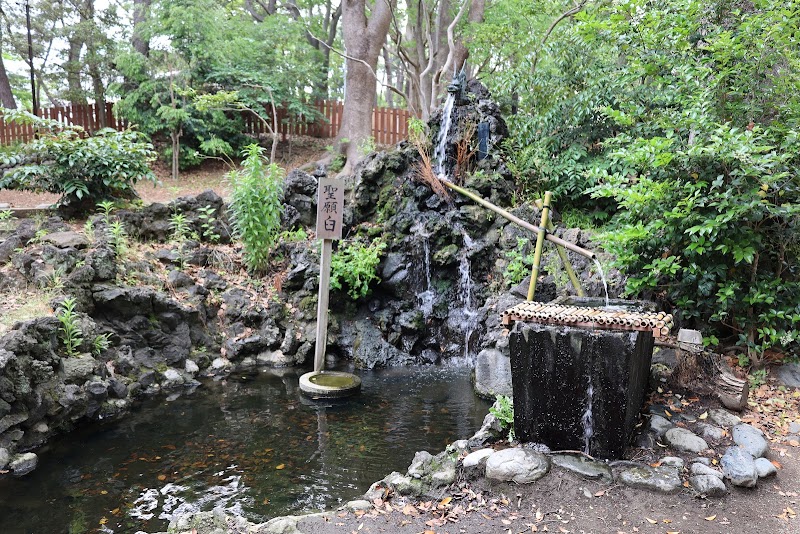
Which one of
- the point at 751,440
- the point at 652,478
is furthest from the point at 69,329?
the point at 751,440

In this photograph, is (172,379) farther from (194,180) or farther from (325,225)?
(194,180)

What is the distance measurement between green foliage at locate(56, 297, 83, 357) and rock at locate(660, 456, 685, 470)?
21.1ft

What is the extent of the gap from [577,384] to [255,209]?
6628mm

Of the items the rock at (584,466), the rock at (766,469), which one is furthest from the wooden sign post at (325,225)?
the rock at (766,469)

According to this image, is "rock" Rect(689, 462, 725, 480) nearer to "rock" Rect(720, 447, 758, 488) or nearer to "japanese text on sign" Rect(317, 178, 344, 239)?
"rock" Rect(720, 447, 758, 488)

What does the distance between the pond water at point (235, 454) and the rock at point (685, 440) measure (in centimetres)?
210

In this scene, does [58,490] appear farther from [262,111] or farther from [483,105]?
[262,111]

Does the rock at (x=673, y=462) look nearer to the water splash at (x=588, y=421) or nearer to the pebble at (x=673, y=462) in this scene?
the pebble at (x=673, y=462)

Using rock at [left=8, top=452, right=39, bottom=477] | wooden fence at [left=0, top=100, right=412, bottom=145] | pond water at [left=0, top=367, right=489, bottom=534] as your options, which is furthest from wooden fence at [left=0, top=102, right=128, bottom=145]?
rock at [left=8, top=452, right=39, bottom=477]

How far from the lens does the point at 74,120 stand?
51.2 ft

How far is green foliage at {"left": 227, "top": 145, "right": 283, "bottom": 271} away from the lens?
29.4ft

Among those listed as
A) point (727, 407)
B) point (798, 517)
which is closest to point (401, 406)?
point (727, 407)

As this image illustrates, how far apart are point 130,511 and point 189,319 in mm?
4087

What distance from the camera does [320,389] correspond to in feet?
22.0
